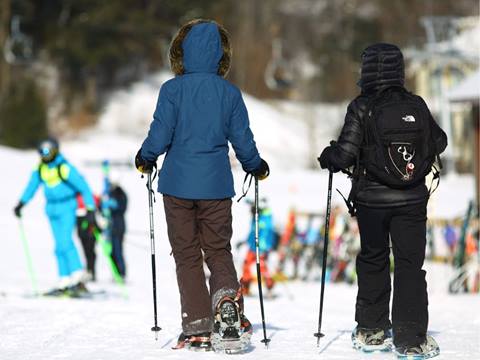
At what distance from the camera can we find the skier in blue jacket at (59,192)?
10.9 meters

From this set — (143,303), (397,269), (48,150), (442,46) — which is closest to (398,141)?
(397,269)

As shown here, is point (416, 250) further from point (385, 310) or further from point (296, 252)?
point (296, 252)

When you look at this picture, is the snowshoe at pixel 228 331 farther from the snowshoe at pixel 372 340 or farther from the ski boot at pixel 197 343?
the snowshoe at pixel 372 340

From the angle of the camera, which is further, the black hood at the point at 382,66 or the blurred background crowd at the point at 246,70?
the blurred background crowd at the point at 246,70

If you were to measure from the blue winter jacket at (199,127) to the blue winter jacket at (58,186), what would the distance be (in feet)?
15.9

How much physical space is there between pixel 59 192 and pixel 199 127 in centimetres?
504

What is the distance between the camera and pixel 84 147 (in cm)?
4428

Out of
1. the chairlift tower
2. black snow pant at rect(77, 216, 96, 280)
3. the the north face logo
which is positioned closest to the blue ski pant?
black snow pant at rect(77, 216, 96, 280)

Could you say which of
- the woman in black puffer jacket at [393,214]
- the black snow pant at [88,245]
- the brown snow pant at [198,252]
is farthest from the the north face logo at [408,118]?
the black snow pant at [88,245]

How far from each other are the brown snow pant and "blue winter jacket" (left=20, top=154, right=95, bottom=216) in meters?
4.82

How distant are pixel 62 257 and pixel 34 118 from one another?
32053 mm

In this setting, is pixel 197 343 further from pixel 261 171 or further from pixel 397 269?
pixel 397 269

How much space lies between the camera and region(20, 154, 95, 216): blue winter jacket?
35.9 ft

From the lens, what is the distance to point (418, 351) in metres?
5.95
